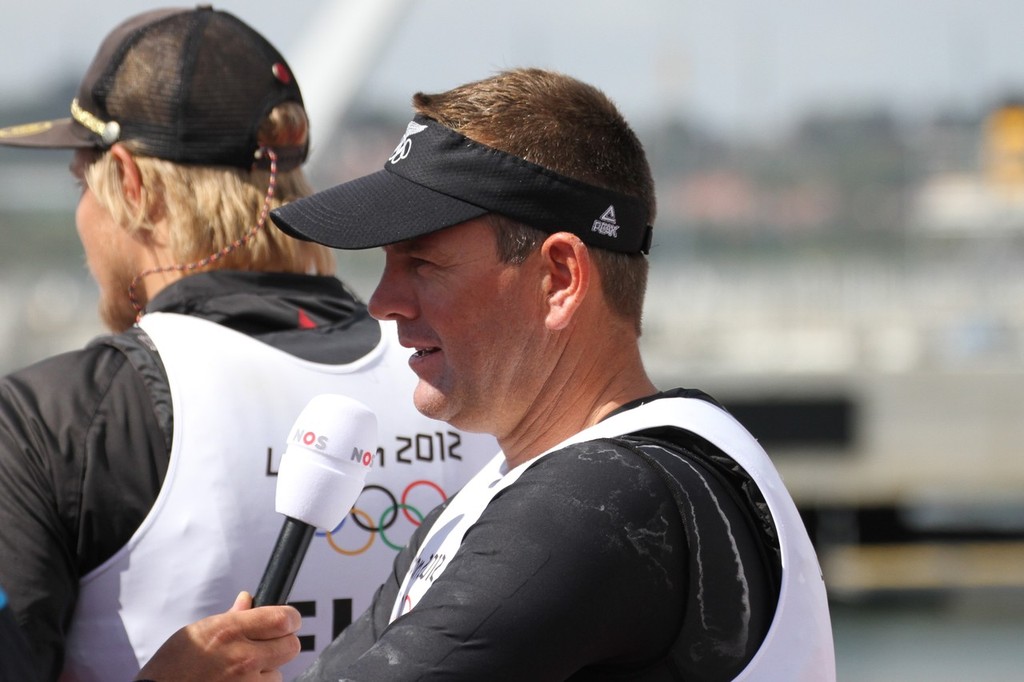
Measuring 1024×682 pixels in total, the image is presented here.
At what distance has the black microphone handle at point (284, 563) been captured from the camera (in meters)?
1.82

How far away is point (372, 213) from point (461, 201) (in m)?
0.13

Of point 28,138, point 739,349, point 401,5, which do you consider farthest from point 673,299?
point 28,138

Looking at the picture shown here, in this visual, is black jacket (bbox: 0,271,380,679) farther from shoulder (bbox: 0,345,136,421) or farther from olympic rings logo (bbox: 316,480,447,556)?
olympic rings logo (bbox: 316,480,447,556)

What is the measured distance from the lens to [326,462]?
189cm

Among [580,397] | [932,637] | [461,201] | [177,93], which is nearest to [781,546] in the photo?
[580,397]

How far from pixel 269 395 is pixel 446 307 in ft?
1.53

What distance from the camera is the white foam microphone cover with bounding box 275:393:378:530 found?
185 cm

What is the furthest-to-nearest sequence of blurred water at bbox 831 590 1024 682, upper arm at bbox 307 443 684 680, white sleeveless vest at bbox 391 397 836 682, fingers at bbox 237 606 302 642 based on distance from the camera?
blurred water at bbox 831 590 1024 682 → fingers at bbox 237 606 302 642 → white sleeveless vest at bbox 391 397 836 682 → upper arm at bbox 307 443 684 680

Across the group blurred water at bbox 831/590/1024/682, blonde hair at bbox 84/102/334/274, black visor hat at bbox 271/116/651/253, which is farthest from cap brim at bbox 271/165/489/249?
blurred water at bbox 831/590/1024/682

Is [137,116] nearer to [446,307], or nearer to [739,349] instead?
[446,307]

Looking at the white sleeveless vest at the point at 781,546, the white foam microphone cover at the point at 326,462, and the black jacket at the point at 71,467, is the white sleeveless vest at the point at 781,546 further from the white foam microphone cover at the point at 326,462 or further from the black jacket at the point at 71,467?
the black jacket at the point at 71,467

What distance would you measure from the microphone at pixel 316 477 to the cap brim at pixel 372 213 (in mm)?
226

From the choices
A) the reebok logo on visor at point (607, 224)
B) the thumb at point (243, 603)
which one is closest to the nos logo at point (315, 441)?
the thumb at point (243, 603)

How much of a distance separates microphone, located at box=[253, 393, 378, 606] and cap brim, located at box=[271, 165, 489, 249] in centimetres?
23
